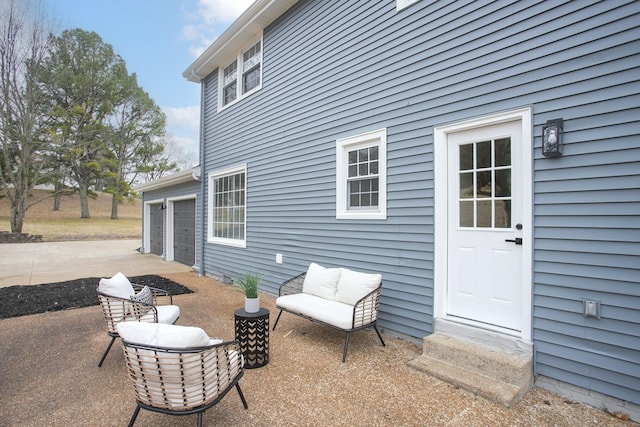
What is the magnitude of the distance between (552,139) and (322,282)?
3010mm

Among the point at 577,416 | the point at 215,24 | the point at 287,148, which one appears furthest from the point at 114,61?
the point at 577,416

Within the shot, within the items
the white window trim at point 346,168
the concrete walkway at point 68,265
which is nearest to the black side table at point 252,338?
the white window trim at point 346,168

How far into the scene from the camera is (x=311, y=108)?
5602mm

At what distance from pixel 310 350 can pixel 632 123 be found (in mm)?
3641

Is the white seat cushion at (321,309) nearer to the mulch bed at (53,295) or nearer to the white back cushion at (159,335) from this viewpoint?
the white back cushion at (159,335)

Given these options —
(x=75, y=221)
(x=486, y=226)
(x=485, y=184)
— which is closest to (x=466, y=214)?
(x=486, y=226)

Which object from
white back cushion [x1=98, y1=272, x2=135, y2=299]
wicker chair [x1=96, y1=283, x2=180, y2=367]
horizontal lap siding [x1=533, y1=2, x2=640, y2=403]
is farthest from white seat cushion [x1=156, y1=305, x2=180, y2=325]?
horizontal lap siding [x1=533, y1=2, x2=640, y2=403]

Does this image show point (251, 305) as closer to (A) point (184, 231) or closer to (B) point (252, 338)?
(B) point (252, 338)

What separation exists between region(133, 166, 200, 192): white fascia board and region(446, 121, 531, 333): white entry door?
7.24m

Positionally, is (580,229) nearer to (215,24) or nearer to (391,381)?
(391,381)

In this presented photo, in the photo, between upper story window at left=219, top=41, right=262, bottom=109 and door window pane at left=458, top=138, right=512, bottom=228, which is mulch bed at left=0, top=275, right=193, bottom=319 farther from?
door window pane at left=458, top=138, right=512, bottom=228

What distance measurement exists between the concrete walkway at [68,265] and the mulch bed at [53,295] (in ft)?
2.58

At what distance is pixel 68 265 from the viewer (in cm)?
992

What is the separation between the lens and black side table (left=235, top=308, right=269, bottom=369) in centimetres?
333
